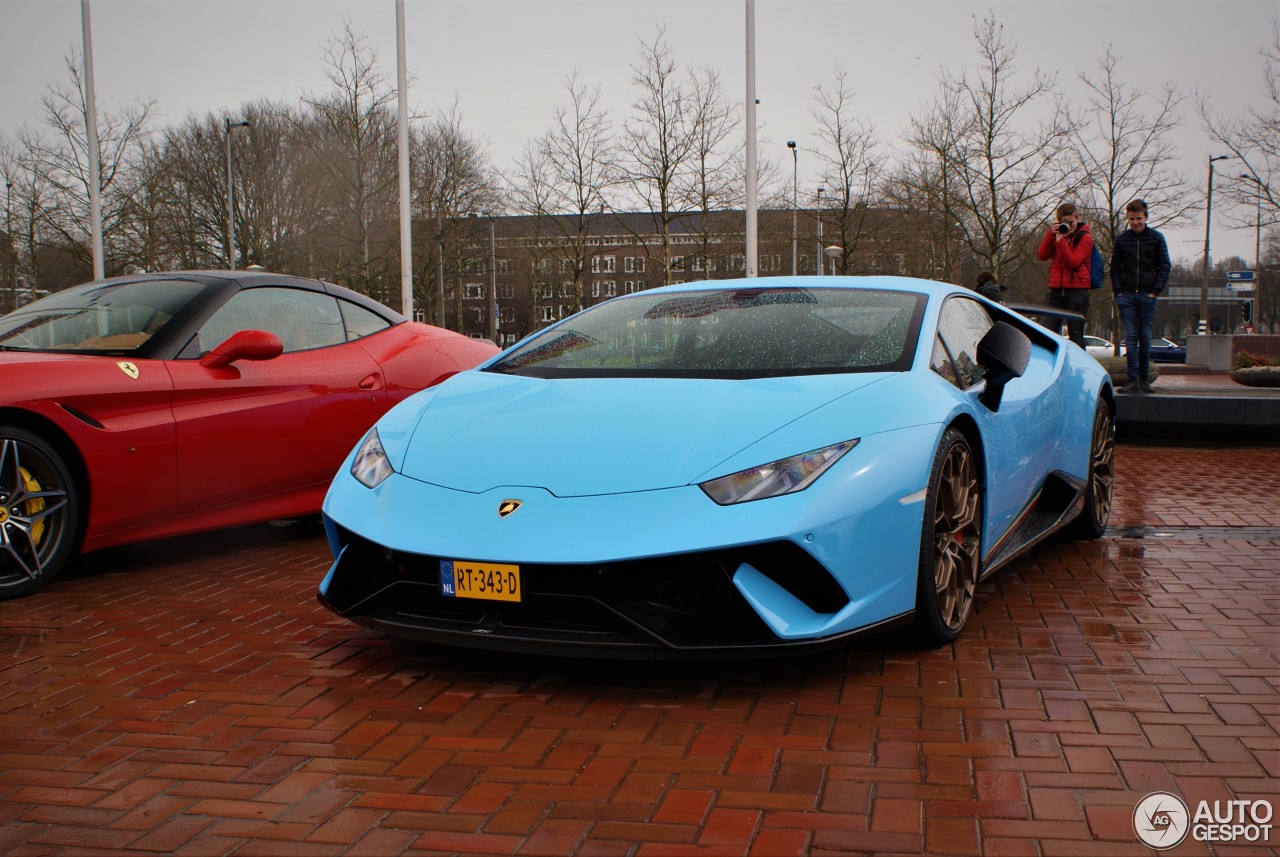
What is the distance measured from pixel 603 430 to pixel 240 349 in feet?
7.93

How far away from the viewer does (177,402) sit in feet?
16.1

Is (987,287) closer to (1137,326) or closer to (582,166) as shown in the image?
(1137,326)

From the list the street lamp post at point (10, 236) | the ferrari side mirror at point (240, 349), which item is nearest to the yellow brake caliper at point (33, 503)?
the ferrari side mirror at point (240, 349)

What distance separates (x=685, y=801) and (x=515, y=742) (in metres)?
0.57

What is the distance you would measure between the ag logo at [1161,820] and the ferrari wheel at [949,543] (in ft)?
3.29

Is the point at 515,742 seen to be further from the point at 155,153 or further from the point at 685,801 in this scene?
the point at 155,153

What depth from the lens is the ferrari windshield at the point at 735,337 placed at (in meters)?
3.79

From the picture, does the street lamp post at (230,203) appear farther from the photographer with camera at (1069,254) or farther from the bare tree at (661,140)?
the photographer with camera at (1069,254)

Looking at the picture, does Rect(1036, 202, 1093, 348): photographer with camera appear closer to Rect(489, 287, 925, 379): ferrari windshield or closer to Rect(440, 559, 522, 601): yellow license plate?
Rect(489, 287, 925, 379): ferrari windshield

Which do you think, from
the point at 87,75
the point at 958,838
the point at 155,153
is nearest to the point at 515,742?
the point at 958,838

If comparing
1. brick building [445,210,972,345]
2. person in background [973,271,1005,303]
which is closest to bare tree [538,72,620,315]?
brick building [445,210,972,345]

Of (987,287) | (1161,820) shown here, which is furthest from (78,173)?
(1161,820)

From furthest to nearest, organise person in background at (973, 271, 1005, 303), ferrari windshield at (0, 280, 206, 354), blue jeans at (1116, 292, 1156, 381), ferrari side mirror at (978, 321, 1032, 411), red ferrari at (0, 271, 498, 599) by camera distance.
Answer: person in background at (973, 271, 1005, 303), blue jeans at (1116, 292, 1156, 381), ferrari windshield at (0, 280, 206, 354), red ferrari at (0, 271, 498, 599), ferrari side mirror at (978, 321, 1032, 411)

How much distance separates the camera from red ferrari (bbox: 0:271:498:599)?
14.7 feet
